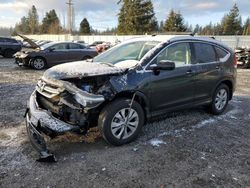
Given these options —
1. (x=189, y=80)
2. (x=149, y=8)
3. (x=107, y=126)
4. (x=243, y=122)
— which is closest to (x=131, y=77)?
(x=107, y=126)

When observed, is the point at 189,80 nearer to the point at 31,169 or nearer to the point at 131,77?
the point at 131,77

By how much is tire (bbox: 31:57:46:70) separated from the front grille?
959 centimetres

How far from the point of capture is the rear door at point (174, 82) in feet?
16.4

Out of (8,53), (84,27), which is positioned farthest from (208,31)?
(8,53)

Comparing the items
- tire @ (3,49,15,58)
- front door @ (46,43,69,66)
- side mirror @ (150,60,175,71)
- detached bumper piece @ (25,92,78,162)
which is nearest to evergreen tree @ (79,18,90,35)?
tire @ (3,49,15,58)

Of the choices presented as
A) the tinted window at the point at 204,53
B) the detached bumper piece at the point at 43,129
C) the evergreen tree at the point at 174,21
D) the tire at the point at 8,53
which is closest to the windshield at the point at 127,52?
the tinted window at the point at 204,53

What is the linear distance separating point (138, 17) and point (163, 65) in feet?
158

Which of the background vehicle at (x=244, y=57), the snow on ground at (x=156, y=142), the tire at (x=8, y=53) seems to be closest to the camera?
the snow on ground at (x=156, y=142)

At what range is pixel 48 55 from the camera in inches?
555

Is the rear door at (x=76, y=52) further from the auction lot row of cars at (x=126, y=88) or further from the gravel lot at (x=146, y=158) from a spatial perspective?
the auction lot row of cars at (x=126, y=88)

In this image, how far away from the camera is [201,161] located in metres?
4.21

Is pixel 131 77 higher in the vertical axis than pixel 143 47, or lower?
lower

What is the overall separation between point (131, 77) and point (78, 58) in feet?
35.7

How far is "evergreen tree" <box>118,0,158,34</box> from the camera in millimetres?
51062
